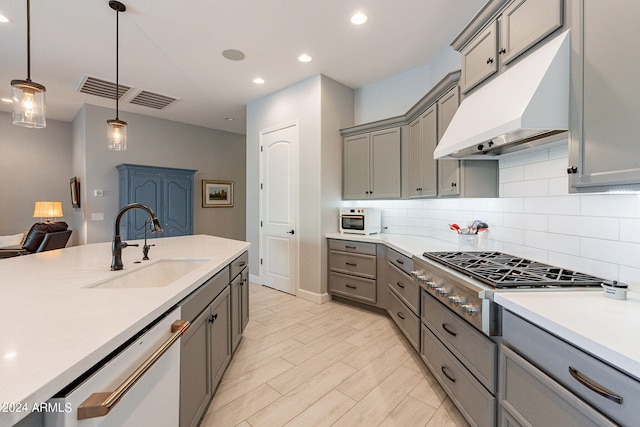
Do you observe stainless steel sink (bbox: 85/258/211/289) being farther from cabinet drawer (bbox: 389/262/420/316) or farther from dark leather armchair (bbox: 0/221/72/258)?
dark leather armchair (bbox: 0/221/72/258)

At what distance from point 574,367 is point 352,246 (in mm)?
2695

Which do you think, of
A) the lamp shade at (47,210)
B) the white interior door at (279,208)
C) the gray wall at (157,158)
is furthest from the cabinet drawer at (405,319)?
the lamp shade at (47,210)

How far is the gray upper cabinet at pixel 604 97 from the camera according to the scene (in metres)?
1.08

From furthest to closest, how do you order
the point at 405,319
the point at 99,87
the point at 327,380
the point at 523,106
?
the point at 99,87 < the point at 405,319 < the point at 327,380 < the point at 523,106

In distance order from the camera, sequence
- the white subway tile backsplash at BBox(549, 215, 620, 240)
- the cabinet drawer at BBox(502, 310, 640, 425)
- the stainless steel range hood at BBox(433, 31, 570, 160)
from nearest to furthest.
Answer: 1. the cabinet drawer at BBox(502, 310, 640, 425)
2. the stainless steel range hood at BBox(433, 31, 570, 160)
3. the white subway tile backsplash at BBox(549, 215, 620, 240)

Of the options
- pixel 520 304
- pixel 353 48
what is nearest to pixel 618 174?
pixel 520 304

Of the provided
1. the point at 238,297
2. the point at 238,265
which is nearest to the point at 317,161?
the point at 238,265

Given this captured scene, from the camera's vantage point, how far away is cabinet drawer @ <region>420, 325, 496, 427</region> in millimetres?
1431

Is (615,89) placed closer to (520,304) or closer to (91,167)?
(520,304)

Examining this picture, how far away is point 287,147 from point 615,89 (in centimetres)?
359

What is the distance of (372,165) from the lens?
3.77m

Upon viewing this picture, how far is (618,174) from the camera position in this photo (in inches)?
43.6

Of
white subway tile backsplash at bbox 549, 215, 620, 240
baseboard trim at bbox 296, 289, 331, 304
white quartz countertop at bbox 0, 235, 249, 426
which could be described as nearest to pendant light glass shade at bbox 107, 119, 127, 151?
white quartz countertop at bbox 0, 235, 249, 426

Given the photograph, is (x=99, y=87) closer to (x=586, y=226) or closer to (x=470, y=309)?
(x=470, y=309)
